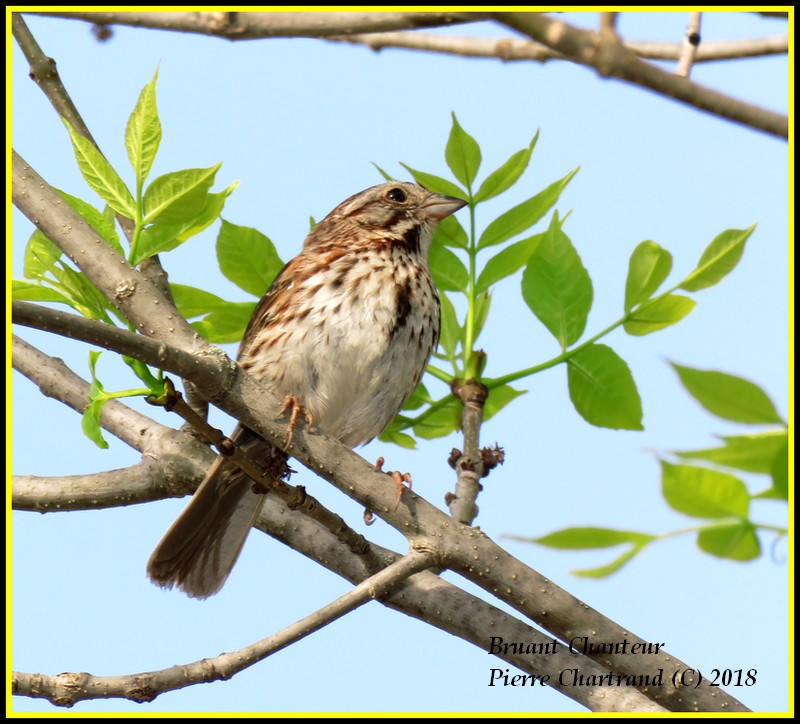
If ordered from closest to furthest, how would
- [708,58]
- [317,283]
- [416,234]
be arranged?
1. [708,58]
2. [317,283]
3. [416,234]

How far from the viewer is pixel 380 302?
4.89 m

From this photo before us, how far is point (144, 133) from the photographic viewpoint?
127 inches

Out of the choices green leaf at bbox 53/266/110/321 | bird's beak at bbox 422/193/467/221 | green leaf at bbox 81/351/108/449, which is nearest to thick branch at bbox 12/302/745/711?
green leaf at bbox 81/351/108/449

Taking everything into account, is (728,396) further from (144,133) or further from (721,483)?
(144,133)

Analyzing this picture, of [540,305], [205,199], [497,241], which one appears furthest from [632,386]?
[205,199]

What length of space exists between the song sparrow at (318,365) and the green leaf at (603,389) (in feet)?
3.11

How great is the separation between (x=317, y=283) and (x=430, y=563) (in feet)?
6.54

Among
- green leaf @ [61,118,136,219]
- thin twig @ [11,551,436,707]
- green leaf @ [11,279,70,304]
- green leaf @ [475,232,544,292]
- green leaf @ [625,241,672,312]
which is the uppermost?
green leaf @ [475,232,544,292]

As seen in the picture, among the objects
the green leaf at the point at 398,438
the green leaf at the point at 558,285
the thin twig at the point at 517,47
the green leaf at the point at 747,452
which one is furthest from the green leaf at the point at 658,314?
the green leaf at the point at 747,452

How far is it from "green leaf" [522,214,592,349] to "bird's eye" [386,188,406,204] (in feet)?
6.64

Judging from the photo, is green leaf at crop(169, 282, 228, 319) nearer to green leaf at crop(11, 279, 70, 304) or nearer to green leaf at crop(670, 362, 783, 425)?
green leaf at crop(11, 279, 70, 304)

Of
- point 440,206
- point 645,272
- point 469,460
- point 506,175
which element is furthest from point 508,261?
point 440,206

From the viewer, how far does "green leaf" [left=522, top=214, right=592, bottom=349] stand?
3912 mm

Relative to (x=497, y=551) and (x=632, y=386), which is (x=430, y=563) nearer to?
(x=497, y=551)
